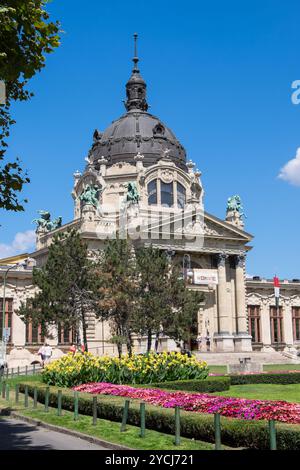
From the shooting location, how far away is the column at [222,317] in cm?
6703

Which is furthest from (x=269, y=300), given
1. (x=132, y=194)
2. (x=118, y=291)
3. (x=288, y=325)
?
(x=118, y=291)

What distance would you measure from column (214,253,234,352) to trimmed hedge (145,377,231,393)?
32766 mm

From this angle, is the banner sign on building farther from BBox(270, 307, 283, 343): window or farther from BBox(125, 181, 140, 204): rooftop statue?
BBox(270, 307, 283, 343): window

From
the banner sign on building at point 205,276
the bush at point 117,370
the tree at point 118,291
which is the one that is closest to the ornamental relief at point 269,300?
the banner sign on building at point 205,276

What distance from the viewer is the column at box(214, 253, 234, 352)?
220 ft

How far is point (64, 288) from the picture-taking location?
47.9 m

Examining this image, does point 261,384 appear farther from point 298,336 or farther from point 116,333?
point 298,336

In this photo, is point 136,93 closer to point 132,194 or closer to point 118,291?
point 132,194

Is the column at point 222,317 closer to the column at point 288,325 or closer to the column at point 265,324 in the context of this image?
the column at point 265,324

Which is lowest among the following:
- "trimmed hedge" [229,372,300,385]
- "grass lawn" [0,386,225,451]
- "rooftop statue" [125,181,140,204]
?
"grass lawn" [0,386,225,451]

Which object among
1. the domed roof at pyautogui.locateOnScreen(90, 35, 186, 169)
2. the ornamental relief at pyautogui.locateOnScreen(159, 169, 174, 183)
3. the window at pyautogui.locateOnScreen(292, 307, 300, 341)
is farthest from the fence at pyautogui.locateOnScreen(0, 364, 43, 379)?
the window at pyautogui.locateOnScreen(292, 307, 300, 341)

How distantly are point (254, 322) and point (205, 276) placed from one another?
1533 centimetres

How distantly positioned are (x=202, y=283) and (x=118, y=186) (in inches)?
680

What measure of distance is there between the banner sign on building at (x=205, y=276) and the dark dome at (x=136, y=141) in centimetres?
1774
